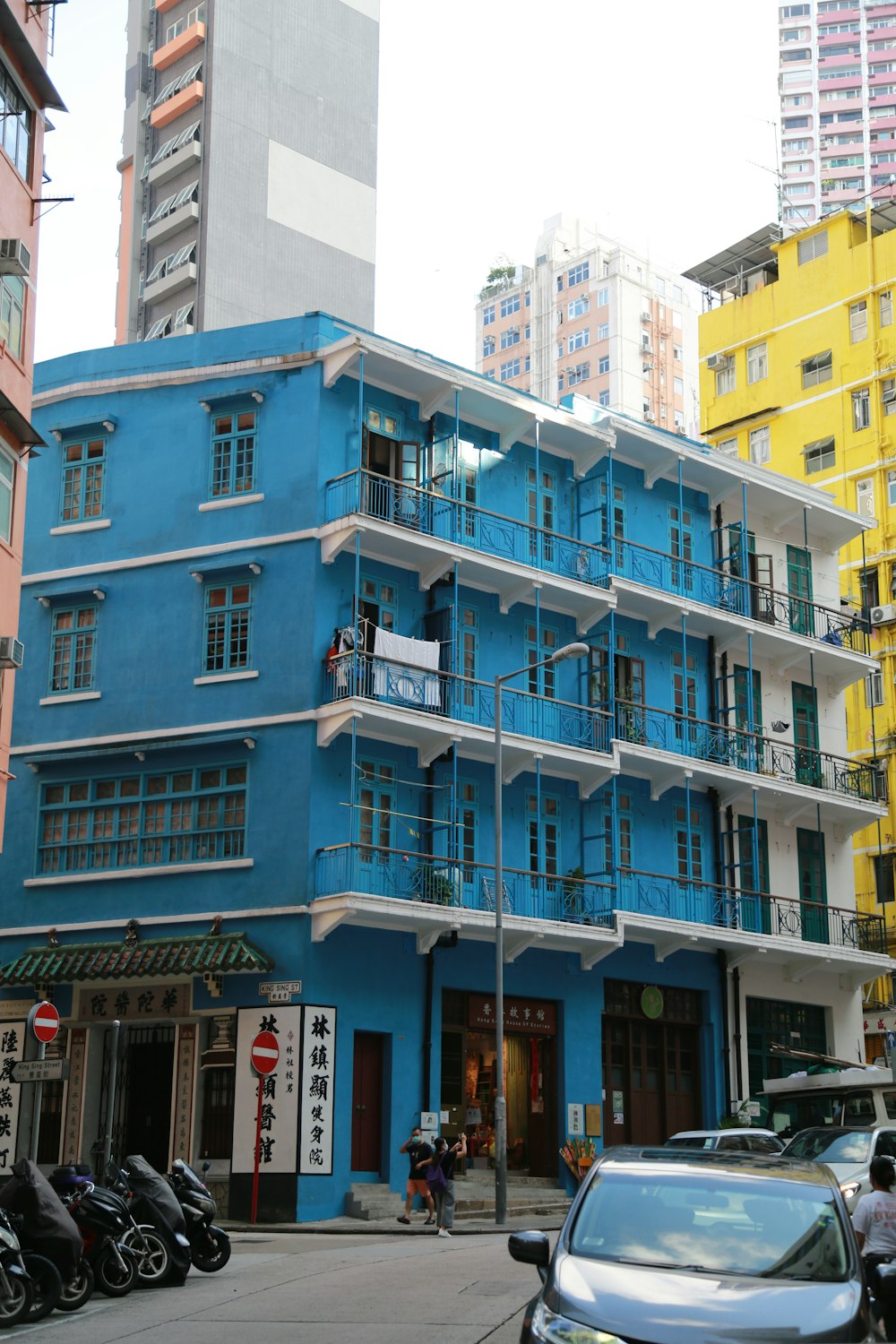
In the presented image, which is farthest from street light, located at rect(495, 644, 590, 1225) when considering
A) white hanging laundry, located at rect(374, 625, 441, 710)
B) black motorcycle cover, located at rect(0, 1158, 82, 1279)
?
black motorcycle cover, located at rect(0, 1158, 82, 1279)

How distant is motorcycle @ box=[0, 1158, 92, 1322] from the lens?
15.0 metres

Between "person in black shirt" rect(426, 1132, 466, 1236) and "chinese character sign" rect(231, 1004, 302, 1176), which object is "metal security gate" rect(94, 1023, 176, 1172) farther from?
"person in black shirt" rect(426, 1132, 466, 1236)

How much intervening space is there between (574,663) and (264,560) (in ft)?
24.5

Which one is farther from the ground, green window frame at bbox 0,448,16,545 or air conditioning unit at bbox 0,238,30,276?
air conditioning unit at bbox 0,238,30,276

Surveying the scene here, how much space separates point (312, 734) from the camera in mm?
30109

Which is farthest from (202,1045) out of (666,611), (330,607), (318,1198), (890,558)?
(890,558)

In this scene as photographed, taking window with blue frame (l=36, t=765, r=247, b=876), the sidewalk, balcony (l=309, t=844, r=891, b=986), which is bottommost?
the sidewalk

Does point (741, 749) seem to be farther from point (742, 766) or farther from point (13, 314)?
point (13, 314)

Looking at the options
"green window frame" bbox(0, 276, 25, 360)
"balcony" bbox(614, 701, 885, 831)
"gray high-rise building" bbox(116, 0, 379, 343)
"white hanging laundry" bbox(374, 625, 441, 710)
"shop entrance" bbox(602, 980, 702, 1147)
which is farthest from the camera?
"gray high-rise building" bbox(116, 0, 379, 343)

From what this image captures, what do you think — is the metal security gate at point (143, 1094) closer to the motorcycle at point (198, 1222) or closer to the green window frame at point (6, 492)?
the green window frame at point (6, 492)

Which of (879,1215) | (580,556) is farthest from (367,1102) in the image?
(879,1215)

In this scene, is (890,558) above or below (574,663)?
above

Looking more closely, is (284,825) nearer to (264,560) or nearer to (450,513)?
(264,560)

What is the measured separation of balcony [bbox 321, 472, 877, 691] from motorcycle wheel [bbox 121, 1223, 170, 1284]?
50.5 ft
